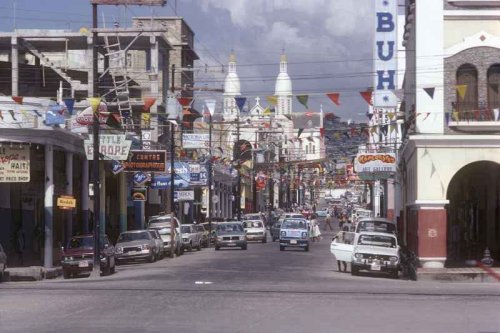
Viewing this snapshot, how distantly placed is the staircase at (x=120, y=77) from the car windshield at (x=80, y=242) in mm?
22149

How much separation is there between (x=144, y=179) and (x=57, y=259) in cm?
1618

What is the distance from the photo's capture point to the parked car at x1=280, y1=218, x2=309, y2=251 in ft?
200

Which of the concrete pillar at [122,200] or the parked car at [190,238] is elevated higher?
the concrete pillar at [122,200]

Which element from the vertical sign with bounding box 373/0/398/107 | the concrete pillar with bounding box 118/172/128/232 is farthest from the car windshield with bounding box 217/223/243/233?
the vertical sign with bounding box 373/0/398/107

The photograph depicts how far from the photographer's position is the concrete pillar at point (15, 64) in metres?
70.1

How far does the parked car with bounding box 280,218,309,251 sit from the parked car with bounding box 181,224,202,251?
556 cm

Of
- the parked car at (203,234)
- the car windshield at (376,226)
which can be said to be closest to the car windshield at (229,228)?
the parked car at (203,234)

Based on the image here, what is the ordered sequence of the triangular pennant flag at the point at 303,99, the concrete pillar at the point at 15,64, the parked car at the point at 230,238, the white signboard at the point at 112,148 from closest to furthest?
the triangular pennant flag at the point at 303,99 → the white signboard at the point at 112,148 → the parked car at the point at 230,238 → the concrete pillar at the point at 15,64

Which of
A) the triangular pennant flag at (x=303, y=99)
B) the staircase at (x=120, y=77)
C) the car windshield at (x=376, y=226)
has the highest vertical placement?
the staircase at (x=120, y=77)

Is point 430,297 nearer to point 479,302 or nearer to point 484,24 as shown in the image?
point 479,302

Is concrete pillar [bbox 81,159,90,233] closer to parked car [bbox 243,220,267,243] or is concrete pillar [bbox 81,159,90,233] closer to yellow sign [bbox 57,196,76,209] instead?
yellow sign [bbox 57,196,76,209]

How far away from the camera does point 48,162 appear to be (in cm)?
4500

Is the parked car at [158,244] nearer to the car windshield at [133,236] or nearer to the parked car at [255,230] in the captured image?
the car windshield at [133,236]

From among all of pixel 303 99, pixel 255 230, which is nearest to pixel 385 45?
pixel 255 230
